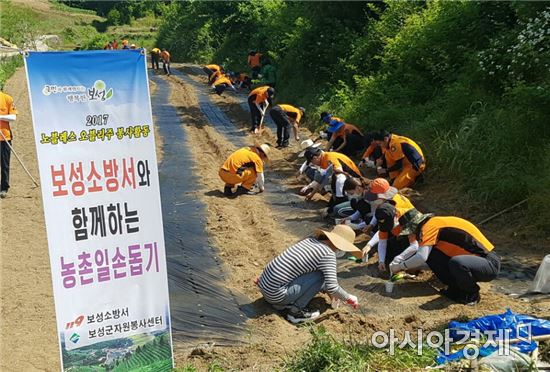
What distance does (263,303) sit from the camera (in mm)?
6051

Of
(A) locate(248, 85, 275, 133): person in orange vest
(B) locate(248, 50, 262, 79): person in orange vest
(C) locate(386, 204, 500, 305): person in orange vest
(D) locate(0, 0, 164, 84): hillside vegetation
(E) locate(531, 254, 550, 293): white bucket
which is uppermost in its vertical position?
(D) locate(0, 0, 164, 84): hillside vegetation

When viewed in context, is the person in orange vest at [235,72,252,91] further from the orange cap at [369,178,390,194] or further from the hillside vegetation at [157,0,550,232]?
the orange cap at [369,178,390,194]

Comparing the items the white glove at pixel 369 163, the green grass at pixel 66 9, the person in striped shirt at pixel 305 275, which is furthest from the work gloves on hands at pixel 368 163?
the green grass at pixel 66 9

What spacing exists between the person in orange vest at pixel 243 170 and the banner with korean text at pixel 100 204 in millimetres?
5330

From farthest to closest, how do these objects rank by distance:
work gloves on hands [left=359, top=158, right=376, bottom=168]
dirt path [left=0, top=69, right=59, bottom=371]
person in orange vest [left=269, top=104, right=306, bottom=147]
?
1. person in orange vest [left=269, top=104, right=306, bottom=147]
2. work gloves on hands [left=359, top=158, right=376, bottom=168]
3. dirt path [left=0, top=69, right=59, bottom=371]

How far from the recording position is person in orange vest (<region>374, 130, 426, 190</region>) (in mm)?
9172

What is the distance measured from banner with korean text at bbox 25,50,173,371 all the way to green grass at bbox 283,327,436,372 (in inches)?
44.9

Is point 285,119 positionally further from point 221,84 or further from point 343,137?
point 221,84

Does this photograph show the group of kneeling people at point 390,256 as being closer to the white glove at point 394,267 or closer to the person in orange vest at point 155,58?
the white glove at point 394,267

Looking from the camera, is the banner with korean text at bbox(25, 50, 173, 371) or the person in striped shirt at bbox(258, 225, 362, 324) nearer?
the banner with korean text at bbox(25, 50, 173, 371)

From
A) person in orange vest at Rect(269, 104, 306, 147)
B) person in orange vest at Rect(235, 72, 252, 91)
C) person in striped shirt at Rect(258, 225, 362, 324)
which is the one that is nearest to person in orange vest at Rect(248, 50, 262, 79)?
person in orange vest at Rect(235, 72, 252, 91)

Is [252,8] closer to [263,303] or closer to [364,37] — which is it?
[364,37]

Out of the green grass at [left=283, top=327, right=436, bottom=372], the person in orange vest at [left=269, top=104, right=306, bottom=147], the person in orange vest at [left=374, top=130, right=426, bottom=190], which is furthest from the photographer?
the person in orange vest at [left=269, top=104, right=306, bottom=147]

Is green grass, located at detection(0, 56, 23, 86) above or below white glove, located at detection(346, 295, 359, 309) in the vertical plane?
above
